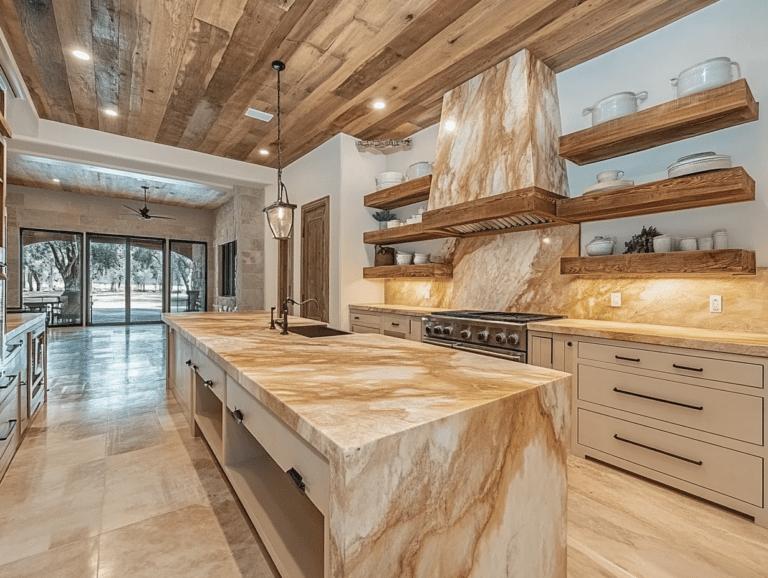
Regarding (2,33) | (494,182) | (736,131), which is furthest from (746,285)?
(2,33)

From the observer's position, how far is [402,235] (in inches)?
162

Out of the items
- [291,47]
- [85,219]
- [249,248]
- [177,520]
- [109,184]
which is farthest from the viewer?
[85,219]

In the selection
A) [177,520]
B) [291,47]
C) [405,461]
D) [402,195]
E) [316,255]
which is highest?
[291,47]

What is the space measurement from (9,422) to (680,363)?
3832mm

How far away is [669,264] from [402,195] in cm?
255

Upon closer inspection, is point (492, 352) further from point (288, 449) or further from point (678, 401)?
point (288, 449)

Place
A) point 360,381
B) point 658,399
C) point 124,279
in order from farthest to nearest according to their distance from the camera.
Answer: point 124,279
point 658,399
point 360,381

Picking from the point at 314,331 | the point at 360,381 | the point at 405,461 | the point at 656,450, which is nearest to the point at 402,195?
the point at 314,331

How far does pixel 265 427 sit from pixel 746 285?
110 inches

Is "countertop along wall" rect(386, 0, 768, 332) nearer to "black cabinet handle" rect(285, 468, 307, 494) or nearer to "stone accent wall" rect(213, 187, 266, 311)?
"black cabinet handle" rect(285, 468, 307, 494)

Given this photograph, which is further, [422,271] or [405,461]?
[422,271]

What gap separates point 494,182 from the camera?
3.05 m

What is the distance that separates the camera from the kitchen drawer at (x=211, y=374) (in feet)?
5.77

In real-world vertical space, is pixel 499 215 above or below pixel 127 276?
above
